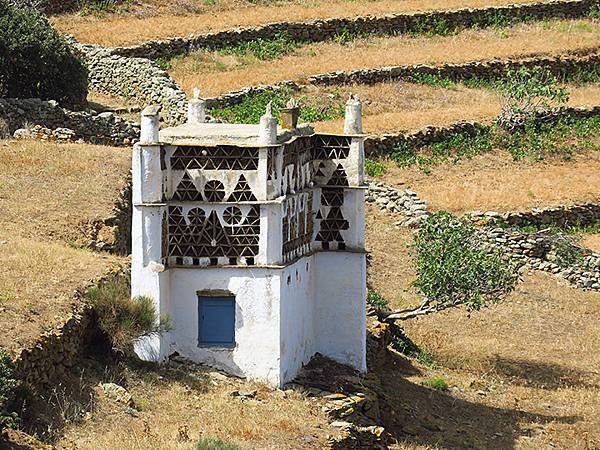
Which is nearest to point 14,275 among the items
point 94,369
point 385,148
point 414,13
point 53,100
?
point 94,369

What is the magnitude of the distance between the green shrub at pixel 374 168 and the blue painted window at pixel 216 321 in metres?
20.6

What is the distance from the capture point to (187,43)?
59000 mm

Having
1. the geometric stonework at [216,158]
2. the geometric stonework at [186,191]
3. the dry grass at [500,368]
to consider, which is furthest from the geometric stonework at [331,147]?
the dry grass at [500,368]

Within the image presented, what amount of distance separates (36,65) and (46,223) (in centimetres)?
1474

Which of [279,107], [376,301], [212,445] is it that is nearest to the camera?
[212,445]

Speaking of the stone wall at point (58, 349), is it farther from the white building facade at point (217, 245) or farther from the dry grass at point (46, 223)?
the white building facade at point (217, 245)

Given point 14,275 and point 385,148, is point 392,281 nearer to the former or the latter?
point 385,148

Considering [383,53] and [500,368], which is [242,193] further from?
[383,53]

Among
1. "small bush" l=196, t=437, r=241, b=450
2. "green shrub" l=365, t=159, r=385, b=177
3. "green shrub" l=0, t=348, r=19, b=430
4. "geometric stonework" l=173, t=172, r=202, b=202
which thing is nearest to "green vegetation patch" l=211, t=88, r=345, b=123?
"green shrub" l=365, t=159, r=385, b=177

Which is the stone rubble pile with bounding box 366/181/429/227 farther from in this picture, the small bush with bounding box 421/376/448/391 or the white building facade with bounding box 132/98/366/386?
the white building facade with bounding box 132/98/366/386

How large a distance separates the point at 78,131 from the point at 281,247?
17065mm

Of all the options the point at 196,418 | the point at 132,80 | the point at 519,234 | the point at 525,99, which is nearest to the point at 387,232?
the point at 519,234

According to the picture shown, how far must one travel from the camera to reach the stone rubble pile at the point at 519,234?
42.6 metres

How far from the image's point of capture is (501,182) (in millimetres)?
49312
